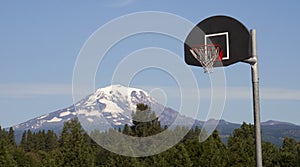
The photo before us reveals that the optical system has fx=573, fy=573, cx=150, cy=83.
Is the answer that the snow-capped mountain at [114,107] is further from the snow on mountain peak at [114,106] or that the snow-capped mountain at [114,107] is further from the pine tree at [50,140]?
the pine tree at [50,140]

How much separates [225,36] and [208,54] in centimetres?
53

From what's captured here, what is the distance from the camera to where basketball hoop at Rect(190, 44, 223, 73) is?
8859mm

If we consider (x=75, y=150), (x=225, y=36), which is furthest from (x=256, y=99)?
(x=75, y=150)

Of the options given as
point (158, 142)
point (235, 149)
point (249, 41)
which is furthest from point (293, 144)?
point (249, 41)

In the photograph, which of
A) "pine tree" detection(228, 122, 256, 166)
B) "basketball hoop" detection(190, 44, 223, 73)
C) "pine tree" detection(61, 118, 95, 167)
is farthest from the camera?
"pine tree" detection(228, 122, 256, 166)

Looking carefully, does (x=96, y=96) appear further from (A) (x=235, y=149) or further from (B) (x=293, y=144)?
(B) (x=293, y=144)

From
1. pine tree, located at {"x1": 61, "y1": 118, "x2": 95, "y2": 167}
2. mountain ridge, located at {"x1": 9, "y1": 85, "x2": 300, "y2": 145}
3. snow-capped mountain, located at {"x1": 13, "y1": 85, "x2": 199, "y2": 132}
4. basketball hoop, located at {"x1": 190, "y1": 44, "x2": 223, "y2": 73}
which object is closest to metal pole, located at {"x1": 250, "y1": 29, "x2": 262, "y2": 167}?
basketball hoop, located at {"x1": 190, "y1": 44, "x2": 223, "y2": 73}

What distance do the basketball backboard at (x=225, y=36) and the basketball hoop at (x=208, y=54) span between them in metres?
0.06

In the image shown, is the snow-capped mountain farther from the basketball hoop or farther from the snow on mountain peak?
the basketball hoop

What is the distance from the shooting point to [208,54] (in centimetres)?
903

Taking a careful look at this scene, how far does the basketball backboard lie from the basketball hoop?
Result: 0.06 metres

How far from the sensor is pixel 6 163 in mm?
38406

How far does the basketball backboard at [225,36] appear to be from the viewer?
8.41 m

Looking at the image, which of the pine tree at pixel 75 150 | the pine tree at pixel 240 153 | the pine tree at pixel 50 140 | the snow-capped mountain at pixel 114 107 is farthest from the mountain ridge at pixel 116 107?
the pine tree at pixel 50 140
